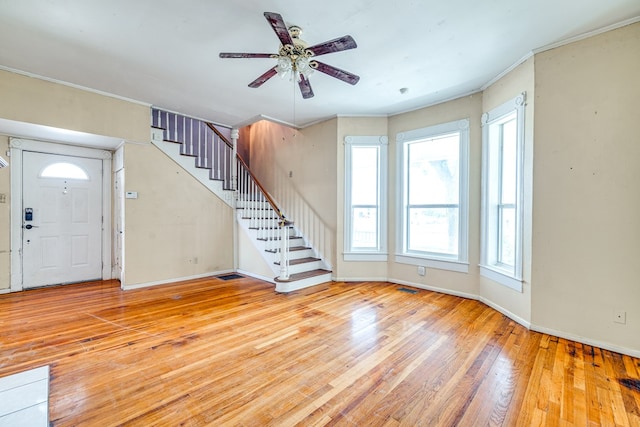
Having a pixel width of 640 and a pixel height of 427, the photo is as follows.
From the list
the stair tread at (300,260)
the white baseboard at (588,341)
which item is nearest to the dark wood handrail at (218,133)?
the stair tread at (300,260)

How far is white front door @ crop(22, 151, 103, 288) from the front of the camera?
14.3 ft

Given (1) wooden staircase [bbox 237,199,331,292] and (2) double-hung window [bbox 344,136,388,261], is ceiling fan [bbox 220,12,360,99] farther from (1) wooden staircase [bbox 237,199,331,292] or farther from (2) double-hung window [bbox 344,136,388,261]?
(1) wooden staircase [bbox 237,199,331,292]

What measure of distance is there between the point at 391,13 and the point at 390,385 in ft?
9.63

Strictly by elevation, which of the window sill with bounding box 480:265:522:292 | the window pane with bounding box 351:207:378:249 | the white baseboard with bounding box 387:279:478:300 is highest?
the window pane with bounding box 351:207:378:249

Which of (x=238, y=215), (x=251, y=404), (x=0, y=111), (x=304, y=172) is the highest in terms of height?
(x=0, y=111)

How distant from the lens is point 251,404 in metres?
1.84

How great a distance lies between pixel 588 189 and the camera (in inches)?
106

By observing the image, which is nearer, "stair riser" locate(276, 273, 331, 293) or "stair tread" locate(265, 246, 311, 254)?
"stair riser" locate(276, 273, 331, 293)

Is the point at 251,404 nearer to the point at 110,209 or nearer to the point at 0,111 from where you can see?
the point at 0,111

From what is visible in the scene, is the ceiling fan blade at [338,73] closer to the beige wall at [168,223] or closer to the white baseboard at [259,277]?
the white baseboard at [259,277]

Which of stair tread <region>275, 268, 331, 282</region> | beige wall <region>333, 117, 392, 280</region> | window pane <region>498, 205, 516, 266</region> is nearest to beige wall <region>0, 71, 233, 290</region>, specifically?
stair tread <region>275, 268, 331, 282</region>

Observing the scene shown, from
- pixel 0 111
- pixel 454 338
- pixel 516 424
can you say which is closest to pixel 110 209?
pixel 0 111

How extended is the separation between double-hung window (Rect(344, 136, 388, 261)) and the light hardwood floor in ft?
4.29

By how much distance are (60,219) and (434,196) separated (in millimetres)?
5991
